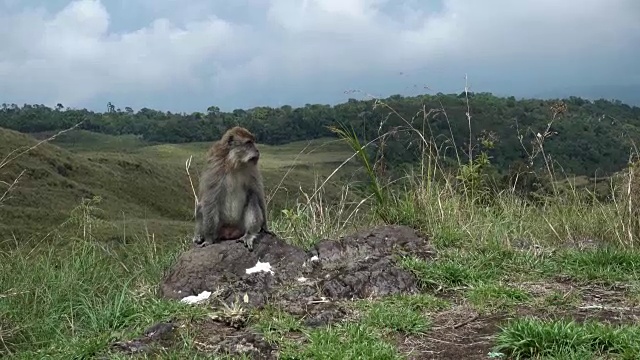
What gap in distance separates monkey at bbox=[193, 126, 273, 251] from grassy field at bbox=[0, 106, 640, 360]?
432mm

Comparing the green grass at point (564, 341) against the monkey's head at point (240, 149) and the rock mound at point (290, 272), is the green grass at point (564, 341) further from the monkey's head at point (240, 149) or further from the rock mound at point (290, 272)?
the monkey's head at point (240, 149)

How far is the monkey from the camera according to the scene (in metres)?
6.75

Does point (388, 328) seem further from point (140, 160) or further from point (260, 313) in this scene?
point (140, 160)

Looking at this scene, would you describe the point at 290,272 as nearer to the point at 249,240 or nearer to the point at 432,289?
the point at 249,240

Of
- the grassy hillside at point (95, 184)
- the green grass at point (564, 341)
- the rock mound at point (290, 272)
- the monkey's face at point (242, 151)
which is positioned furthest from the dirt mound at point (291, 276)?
the grassy hillside at point (95, 184)

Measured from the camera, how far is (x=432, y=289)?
553 cm

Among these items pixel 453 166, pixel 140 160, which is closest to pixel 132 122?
pixel 140 160

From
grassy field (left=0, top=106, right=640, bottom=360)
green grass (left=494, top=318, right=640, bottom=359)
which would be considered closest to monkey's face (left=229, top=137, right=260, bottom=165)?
grassy field (left=0, top=106, right=640, bottom=360)

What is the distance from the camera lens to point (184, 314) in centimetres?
484

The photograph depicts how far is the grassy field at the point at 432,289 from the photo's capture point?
4.27 m

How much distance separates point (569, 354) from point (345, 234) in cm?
303

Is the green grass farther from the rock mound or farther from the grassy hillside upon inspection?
the grassy hillside

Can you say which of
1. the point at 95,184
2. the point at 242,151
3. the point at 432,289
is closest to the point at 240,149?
the point at 242,151

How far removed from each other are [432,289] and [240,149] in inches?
89.7
